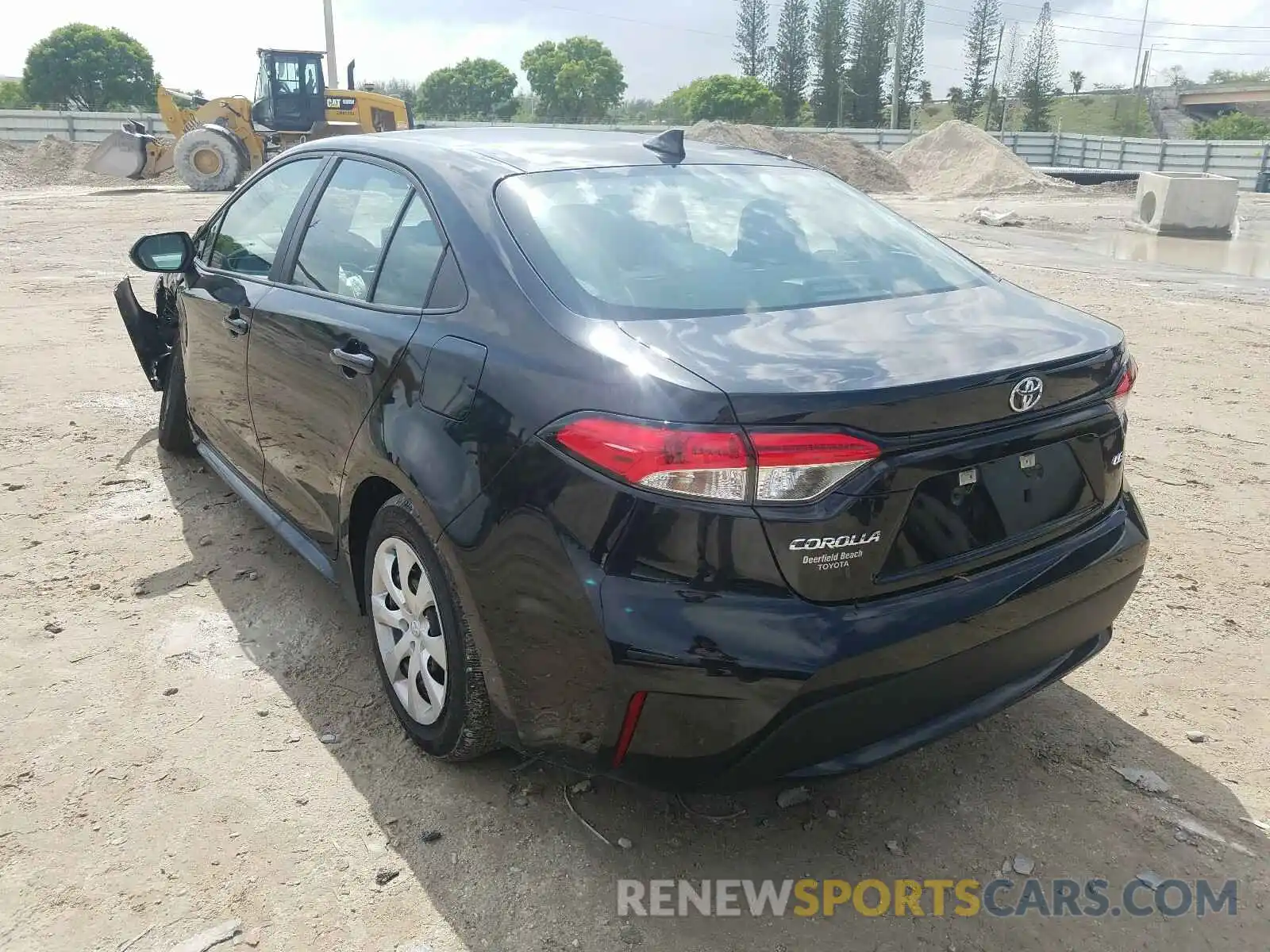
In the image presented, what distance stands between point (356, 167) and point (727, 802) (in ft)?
7.73

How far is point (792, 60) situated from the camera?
Result: 8800 centimetres

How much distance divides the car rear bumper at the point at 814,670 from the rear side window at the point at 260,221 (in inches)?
93.0

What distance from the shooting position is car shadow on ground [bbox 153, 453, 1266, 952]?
2.30 metres

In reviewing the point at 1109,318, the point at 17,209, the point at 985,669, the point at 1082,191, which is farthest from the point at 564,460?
the point at 1082,191

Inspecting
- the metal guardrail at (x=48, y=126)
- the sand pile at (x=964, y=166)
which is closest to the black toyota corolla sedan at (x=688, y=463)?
the sand pile at (x=964, y=166)

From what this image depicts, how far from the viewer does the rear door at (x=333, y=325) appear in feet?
9.36

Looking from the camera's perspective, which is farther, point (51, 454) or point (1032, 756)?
point (51, 454)

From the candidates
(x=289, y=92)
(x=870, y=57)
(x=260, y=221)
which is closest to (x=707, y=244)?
(x=260, y=221)

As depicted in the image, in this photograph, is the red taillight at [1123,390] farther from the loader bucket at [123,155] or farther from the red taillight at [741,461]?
the loader bucket at [123,155]

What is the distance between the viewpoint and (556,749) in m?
2.38

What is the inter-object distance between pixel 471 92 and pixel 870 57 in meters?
42.8

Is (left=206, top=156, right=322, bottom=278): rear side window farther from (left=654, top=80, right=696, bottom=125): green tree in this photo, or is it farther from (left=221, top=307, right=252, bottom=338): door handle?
(left=654, top=80, right=696, bottom=125): green tree

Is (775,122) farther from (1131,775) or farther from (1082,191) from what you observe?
(1131,775)

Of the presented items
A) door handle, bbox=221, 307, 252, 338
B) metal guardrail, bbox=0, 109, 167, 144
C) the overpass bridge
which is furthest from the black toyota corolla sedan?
the overpass bridge
